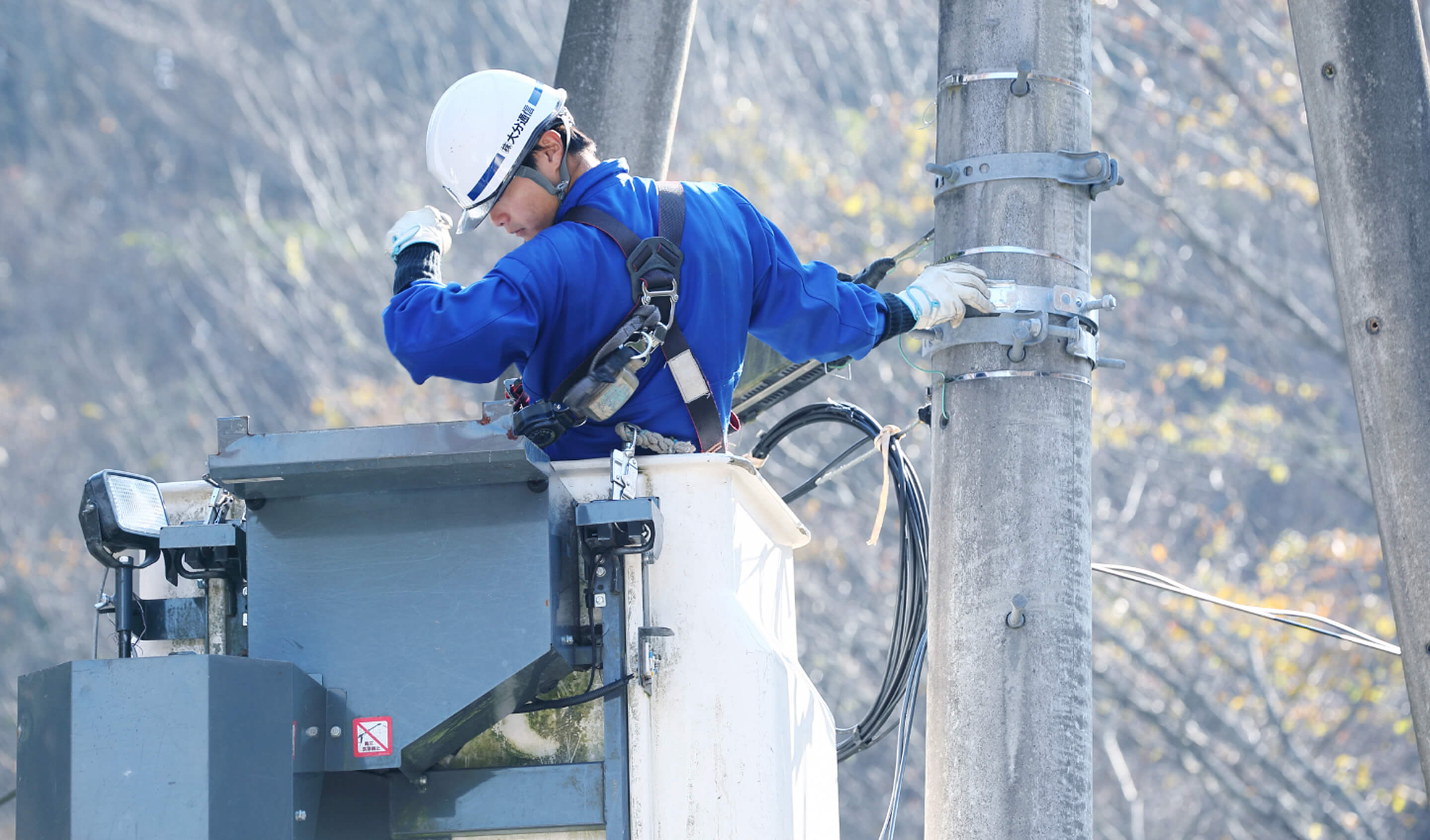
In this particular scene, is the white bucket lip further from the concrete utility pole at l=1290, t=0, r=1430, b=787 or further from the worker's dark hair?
the concrete utility pole at l=1290, t=0, r=1430, b=787

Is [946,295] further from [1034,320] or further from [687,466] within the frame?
[687,466]

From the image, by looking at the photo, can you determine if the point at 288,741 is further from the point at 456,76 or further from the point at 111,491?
the point at 456,76

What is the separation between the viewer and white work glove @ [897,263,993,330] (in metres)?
3.89

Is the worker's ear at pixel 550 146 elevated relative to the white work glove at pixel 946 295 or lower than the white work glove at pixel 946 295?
elevated

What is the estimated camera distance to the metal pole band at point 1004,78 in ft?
13.1

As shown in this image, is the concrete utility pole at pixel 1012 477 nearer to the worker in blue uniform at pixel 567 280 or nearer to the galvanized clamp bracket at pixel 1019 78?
the galvanized clamp bracket at pixel 1019 78

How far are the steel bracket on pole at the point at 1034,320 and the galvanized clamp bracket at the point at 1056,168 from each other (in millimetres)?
262

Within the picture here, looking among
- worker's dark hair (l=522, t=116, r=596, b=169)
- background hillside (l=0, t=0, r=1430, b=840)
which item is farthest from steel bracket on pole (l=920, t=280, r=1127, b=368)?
background hillside (l=0, t=0, r=1430, b=840)

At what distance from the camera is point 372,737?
314 cm

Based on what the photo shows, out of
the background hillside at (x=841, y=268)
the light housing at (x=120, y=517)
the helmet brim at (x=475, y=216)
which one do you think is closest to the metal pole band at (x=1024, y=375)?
the helmet brim at (x=475, y=216)

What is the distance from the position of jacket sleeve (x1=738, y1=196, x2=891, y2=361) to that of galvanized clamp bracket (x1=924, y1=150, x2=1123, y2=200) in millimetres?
401

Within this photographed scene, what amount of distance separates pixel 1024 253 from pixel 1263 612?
147 centimetres

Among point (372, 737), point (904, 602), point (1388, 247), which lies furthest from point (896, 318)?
point (372, 737)

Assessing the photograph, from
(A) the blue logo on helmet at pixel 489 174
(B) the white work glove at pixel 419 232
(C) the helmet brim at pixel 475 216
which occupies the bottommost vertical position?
(B) the white work glove at pixel 419 232
